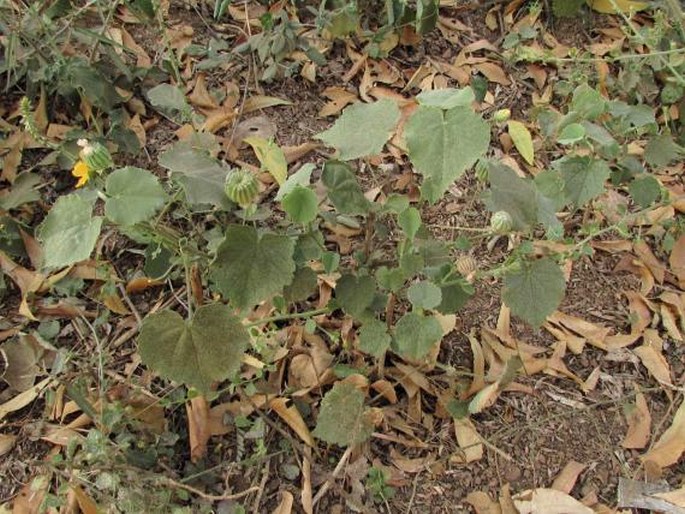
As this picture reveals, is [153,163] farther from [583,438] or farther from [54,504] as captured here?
[583,438]

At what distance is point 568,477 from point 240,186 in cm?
85

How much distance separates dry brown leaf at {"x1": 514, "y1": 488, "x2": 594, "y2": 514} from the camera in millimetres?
1357

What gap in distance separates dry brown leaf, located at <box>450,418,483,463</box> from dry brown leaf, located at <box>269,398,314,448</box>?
285mm

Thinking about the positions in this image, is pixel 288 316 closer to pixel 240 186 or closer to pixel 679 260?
pixel 240 186

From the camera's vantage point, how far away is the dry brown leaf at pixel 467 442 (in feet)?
4.64

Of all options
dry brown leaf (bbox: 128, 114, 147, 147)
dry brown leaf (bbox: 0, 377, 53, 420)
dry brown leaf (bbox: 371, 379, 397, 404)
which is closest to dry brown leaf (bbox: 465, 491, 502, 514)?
dry brown leaf (bbox: 371, 379, 397, 404)

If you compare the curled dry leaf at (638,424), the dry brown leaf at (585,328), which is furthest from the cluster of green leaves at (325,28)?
the curled dry leaf at (638,424)

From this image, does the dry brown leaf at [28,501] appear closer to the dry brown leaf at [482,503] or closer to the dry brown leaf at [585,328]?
the dry brown leaf at [482,503]

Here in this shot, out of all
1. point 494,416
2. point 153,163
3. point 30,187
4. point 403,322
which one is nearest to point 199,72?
point 153,163

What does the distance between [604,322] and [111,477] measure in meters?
1.07

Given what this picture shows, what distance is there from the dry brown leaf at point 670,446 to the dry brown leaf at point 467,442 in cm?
32

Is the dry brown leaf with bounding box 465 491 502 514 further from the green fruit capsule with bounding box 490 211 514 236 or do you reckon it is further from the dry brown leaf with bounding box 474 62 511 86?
the dry brown leaf with bounding box 474 62 511 86

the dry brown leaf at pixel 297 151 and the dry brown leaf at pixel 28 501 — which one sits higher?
the dry brown leaf at pixel 297 151

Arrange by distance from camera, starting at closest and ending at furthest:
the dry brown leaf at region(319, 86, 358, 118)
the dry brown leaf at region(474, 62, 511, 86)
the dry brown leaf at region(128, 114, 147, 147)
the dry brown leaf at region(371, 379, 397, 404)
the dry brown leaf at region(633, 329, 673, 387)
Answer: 1. the dry brown leaf at region(371, 379, 397, 404)
2. the dry brown leaf at region(633, 329, 673, 387)
3. the dry brown leaf at region(128, 114, 147, 147)
4. the dry brown leaf at region(319, 86, 358, 118)
5. the dry brown leaf at region(474, 62, 511, 86)
